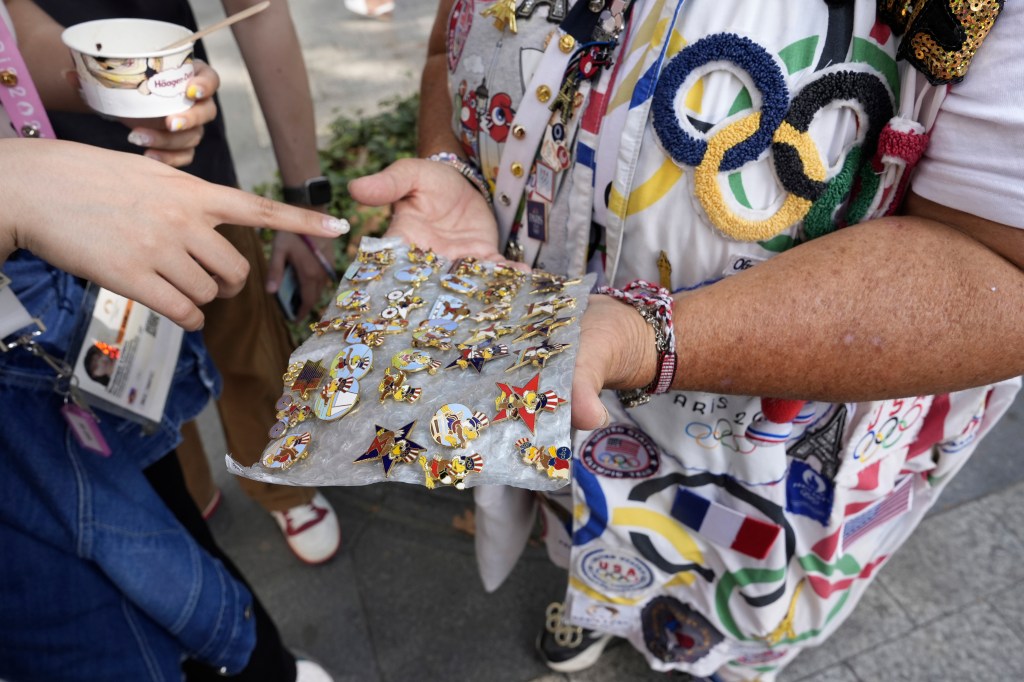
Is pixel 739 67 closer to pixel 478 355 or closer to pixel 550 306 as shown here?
pixel 550 306

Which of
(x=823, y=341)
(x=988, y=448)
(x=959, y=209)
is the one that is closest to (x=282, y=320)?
(x=823, y=341)

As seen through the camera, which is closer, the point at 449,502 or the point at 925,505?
the point at 925,505

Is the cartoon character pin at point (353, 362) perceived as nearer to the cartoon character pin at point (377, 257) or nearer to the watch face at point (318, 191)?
the cartoon character pin at point (377, 257)

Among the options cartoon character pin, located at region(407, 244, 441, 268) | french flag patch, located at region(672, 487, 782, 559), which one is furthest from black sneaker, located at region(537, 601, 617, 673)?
cartoon character pin, located at region(407, 244, 441, 268)

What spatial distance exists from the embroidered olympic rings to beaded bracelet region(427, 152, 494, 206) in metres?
0.50

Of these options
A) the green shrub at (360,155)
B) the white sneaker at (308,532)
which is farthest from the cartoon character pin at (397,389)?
the green shrub at (360,155)

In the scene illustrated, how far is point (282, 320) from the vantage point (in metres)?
2.23

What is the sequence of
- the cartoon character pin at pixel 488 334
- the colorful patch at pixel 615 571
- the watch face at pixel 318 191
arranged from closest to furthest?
the cartoon character pin at pixel 488 334
the colorful patch at pixel 615 571
the watch face at pixel 318 191

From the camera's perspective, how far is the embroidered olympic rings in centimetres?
100

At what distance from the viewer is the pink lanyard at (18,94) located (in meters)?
1.16

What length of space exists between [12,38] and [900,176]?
60.7 inches

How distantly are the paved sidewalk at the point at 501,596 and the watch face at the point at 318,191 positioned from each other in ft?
4.05

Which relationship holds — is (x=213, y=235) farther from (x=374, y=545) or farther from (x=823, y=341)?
(x=374, y=545)

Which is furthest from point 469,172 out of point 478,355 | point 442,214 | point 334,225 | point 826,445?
point 826,445
